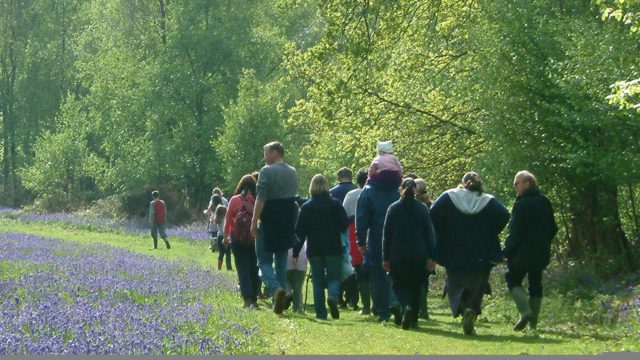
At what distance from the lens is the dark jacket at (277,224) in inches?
627

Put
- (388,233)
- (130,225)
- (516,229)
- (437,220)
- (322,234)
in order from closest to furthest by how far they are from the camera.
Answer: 1. (388,233)
2. (437,220)
3. (516,229)
4. (322,234)
5. (130,225)

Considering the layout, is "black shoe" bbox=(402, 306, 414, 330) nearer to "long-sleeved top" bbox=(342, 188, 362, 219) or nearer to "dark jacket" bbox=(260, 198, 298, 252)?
"dark jacket" bbox=(260, 198, 298, 252)

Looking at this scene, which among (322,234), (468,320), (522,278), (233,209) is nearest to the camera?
(468,320)

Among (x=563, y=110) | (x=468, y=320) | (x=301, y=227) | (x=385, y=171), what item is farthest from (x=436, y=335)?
(x=563, y=110)

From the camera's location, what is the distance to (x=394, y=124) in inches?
1128

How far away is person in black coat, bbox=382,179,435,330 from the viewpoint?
14.3 meters

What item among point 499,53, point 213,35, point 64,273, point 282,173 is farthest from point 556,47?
point 213,35

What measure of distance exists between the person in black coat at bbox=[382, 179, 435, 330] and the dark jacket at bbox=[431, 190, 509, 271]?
0.69 ft

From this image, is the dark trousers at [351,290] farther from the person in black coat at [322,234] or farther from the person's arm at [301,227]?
the person's arm at [301,227]

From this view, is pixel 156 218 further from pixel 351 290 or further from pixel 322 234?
pixel 322 234

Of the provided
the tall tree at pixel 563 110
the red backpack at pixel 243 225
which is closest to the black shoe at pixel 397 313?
the red backpack at pixel 243 225

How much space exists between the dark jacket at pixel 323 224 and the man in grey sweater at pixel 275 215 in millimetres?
281

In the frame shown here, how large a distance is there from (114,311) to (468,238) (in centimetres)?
433

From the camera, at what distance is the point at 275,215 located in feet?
52.2
